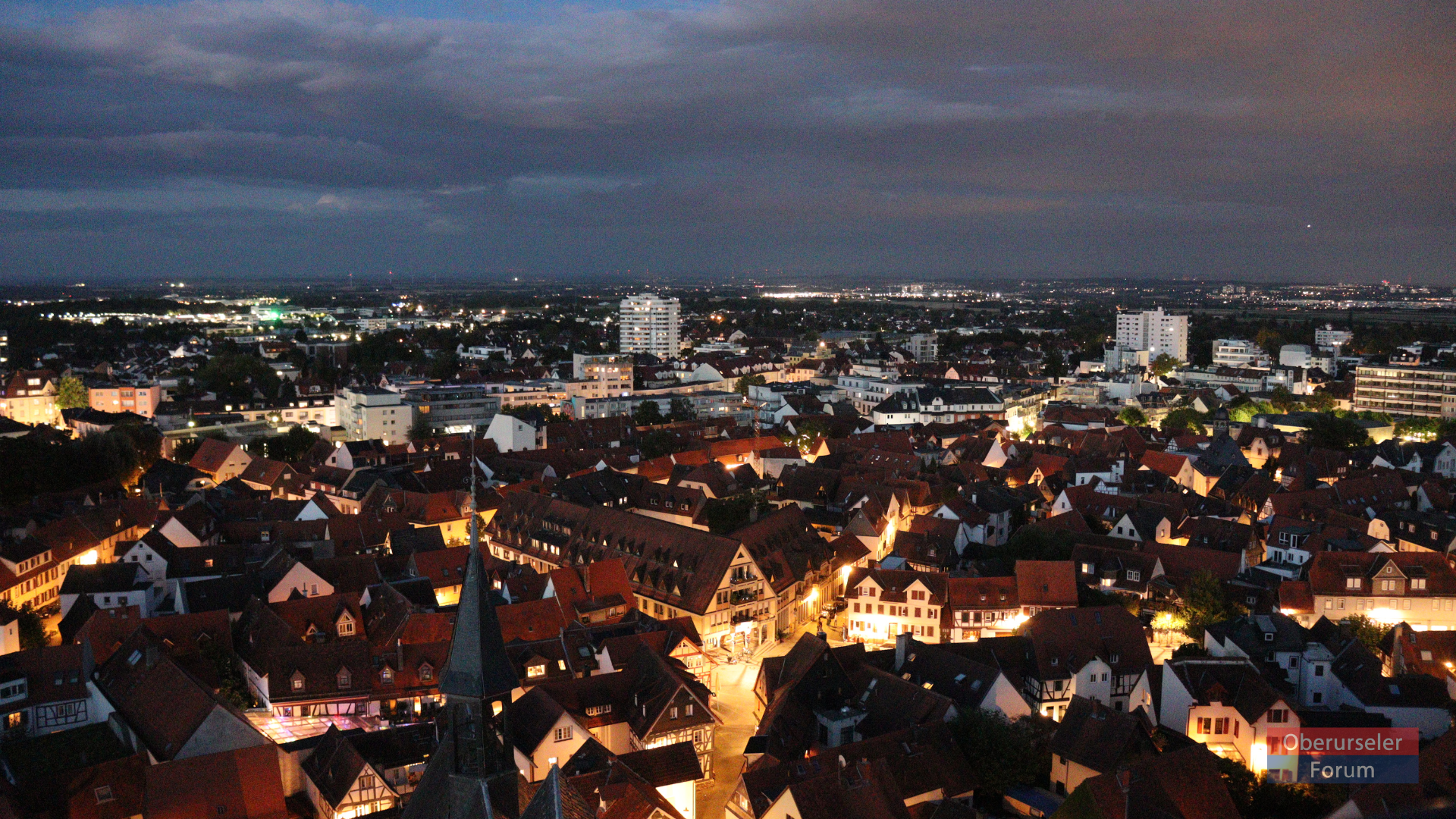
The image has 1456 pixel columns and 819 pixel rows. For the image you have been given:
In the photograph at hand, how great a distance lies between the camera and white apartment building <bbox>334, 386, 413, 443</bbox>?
71438 millimetres

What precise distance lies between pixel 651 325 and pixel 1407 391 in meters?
83.6

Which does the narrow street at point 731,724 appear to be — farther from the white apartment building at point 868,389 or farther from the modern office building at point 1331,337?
the modern office building at point 1331,337

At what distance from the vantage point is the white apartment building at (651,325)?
135 metres

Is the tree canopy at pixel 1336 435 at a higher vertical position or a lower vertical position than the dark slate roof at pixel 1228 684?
higher

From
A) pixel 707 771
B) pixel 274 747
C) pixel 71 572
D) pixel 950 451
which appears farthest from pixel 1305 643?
pixel 71 572

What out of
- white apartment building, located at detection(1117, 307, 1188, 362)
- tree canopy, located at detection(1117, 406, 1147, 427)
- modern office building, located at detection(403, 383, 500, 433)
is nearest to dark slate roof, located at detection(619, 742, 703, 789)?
modern office building, located at detection(403, 383, 500, 433)

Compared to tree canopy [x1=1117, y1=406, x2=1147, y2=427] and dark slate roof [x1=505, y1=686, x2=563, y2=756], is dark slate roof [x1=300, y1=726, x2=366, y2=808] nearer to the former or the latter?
dark slate roof [x1=505, y1=686, x2=563, y2=756]

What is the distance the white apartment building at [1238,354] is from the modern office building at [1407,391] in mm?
28291

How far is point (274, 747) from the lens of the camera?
20375mm

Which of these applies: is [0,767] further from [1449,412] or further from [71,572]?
[1449,412]

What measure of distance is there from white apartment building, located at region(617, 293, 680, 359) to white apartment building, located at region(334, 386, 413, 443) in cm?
6151

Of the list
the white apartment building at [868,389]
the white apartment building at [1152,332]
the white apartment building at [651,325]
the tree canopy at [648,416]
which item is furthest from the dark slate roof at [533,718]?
the white apartment building at [1152,332]

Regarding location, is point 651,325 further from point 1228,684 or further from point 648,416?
point 1228,684

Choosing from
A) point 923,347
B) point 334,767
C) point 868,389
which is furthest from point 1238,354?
point 334,767
